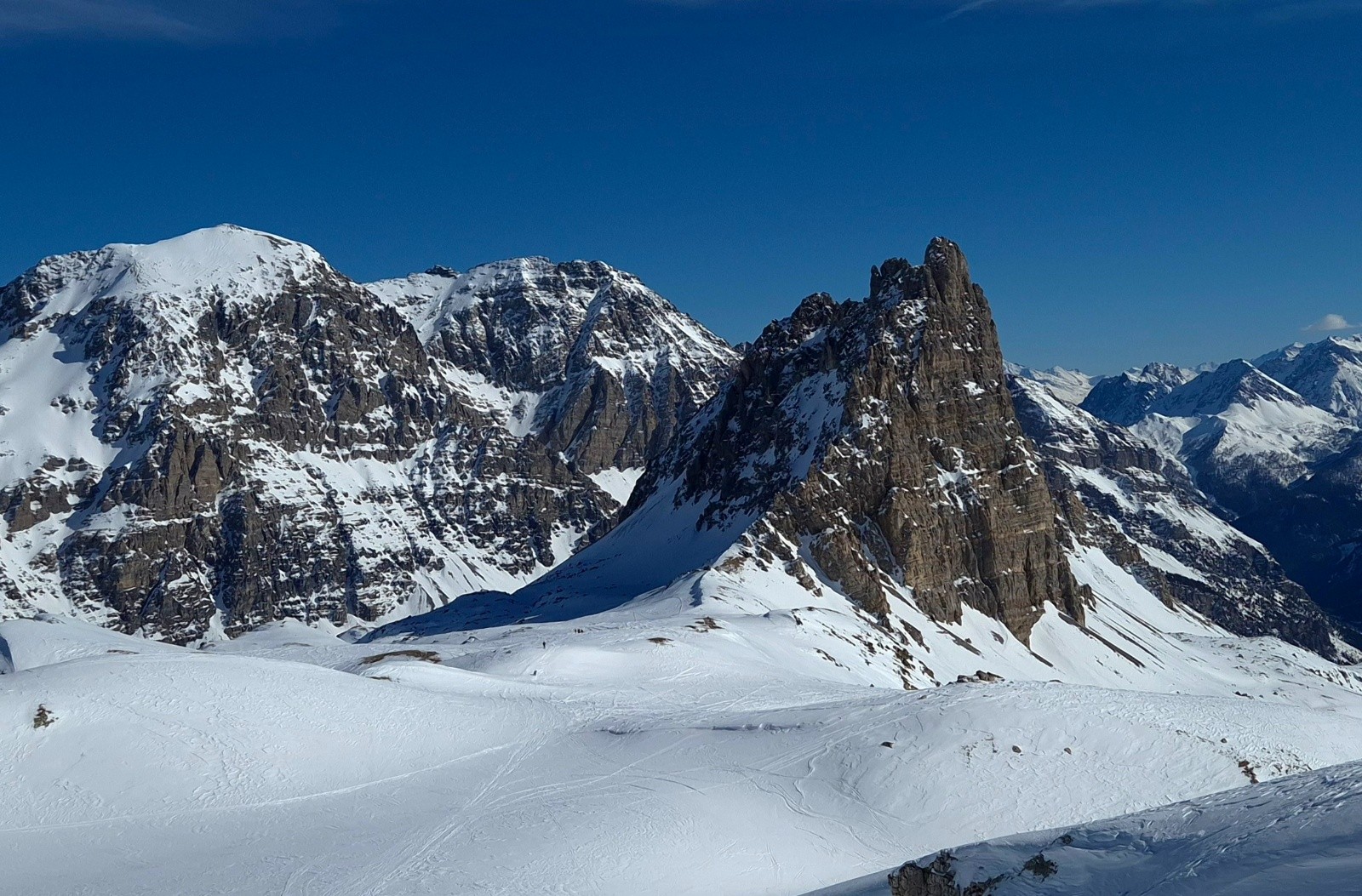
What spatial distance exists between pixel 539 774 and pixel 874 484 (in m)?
92.9

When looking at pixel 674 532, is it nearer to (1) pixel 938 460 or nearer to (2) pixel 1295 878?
(1) pixel 938 460

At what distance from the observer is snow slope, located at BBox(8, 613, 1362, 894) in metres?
31.7

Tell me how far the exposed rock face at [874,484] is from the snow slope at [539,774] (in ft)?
210

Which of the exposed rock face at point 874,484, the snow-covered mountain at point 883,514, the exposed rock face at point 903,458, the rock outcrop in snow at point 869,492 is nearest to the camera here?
the snow-covered mountain at point 883,514

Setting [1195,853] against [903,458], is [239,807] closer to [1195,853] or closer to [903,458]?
[1195,853]

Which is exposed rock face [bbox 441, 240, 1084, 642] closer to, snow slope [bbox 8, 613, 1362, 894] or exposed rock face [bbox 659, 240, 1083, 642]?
exposed rock face [bbox 659, 240, 1083, 642]

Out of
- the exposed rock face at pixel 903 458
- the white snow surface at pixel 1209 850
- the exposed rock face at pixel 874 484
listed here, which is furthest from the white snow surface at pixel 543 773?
the exposed rock face at pixel 903 458

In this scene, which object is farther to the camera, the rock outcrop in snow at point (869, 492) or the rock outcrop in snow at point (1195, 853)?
the rock outcrop in snow at point (869, 492)

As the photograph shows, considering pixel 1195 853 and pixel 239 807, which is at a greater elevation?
pixel 1195 853

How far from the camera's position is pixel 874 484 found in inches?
5012

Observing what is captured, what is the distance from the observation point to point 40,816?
3441 centimetres

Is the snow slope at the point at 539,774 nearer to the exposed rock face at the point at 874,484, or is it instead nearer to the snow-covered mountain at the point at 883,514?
the snow-covered mountain at the point at 883,514

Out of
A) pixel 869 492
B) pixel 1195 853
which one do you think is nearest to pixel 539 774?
pixel 1195 853

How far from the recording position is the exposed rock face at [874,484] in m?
119
